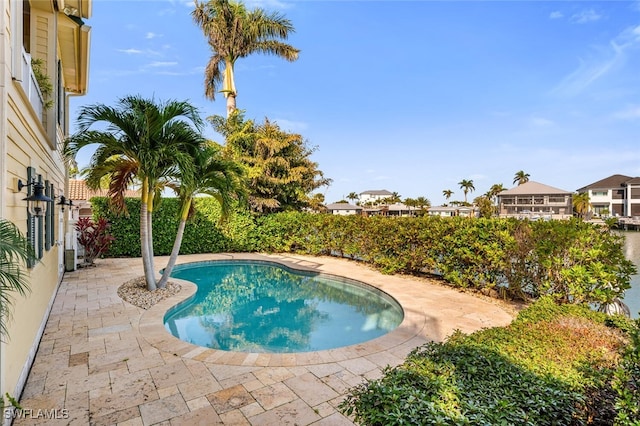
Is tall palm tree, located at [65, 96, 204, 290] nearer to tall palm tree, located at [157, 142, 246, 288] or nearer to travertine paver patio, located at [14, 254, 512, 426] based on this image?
tall palm tree, located at [157, 142, 246, 288]

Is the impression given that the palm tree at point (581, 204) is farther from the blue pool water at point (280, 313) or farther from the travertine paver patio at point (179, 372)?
the travertine paver patio at point (179, 372)

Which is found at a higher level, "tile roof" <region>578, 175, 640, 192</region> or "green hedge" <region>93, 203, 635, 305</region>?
"tile roof" <region>578, 175, 640, 192</region>

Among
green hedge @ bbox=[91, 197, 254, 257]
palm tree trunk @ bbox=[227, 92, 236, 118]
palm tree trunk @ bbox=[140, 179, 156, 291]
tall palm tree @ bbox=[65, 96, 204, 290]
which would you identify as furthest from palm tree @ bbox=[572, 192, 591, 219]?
palm tree trunk @ bbox=[140, 179, 156, 291]

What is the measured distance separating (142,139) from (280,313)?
5.06 meters

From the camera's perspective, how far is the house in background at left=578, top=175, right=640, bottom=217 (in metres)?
47.1

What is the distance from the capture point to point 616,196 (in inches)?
1967

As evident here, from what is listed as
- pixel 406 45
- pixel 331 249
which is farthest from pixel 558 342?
pixel 406 45

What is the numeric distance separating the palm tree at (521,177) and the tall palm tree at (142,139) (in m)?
78.5

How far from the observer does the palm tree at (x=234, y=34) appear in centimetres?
1586

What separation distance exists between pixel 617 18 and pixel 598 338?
10.9 metres

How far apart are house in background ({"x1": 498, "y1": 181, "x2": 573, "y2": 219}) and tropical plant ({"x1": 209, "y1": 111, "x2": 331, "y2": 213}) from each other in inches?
1631

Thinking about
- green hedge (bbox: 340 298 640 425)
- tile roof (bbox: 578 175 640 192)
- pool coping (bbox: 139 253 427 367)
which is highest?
tile roof (bbox: 578 175 640 192)

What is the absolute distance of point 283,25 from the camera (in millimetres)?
16594

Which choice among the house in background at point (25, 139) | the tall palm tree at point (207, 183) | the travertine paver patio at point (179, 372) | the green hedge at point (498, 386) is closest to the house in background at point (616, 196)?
the travertine paver patio at point (179, 372)
